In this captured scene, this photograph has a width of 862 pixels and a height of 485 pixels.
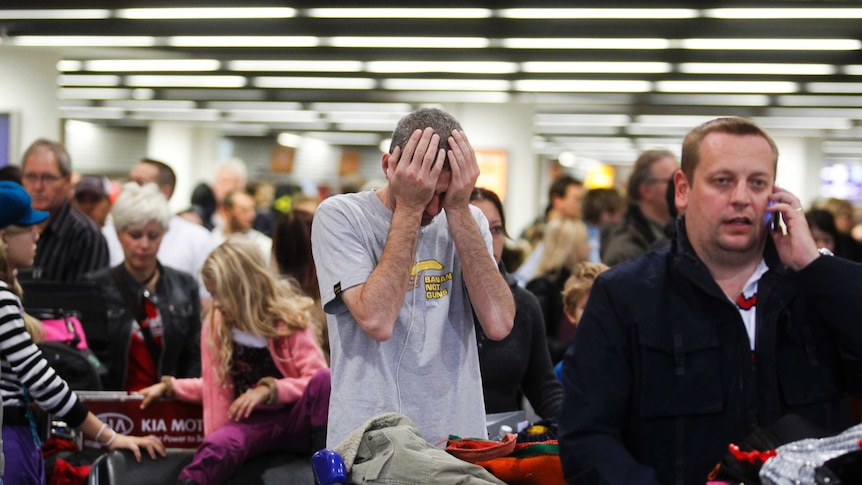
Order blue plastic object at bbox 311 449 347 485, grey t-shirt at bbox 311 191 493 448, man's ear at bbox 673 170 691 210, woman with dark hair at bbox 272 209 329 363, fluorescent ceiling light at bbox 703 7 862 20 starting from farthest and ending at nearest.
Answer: fluorescent ceiling light at bbox 703 7 862 20
woman with dark hair at bbox 272 209 329 363
grey t-shirt at bbox 311 191 493 448
blue plastic object at bbox 311 449 347 485
man's ear at bbox 673 170 691 210

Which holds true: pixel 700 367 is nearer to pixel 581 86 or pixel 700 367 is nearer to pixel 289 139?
pixel 581 86

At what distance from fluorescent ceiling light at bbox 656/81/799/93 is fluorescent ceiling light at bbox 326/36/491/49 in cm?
447

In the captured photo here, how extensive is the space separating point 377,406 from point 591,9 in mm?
8202

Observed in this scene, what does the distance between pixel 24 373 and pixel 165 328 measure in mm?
1528

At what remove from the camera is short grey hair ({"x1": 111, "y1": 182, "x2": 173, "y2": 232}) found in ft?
19.2

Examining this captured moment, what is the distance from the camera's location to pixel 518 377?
4.44 meters

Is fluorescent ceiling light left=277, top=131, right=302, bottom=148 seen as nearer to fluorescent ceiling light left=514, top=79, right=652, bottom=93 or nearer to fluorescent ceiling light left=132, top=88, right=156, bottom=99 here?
fluorescent ceiling light left=132, top=88, right=156, bottom=99

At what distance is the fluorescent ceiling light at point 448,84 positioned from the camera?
1706 cm

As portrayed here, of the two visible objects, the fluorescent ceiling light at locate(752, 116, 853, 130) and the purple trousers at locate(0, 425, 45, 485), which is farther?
the fluorescent ceiling light at locate(752, 116, 853, 130)

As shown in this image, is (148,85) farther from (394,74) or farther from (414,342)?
(414,342)

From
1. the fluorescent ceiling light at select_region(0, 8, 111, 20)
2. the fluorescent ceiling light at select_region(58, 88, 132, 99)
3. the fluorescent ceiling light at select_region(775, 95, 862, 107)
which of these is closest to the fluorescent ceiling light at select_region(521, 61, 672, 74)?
the fluorescent ceiling light at select_region(775, 95, 862, 107)

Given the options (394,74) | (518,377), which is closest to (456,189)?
(518,377)

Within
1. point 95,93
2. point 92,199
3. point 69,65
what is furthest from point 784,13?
point 95,93

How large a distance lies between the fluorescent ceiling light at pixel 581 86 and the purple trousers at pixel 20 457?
43.2ft
